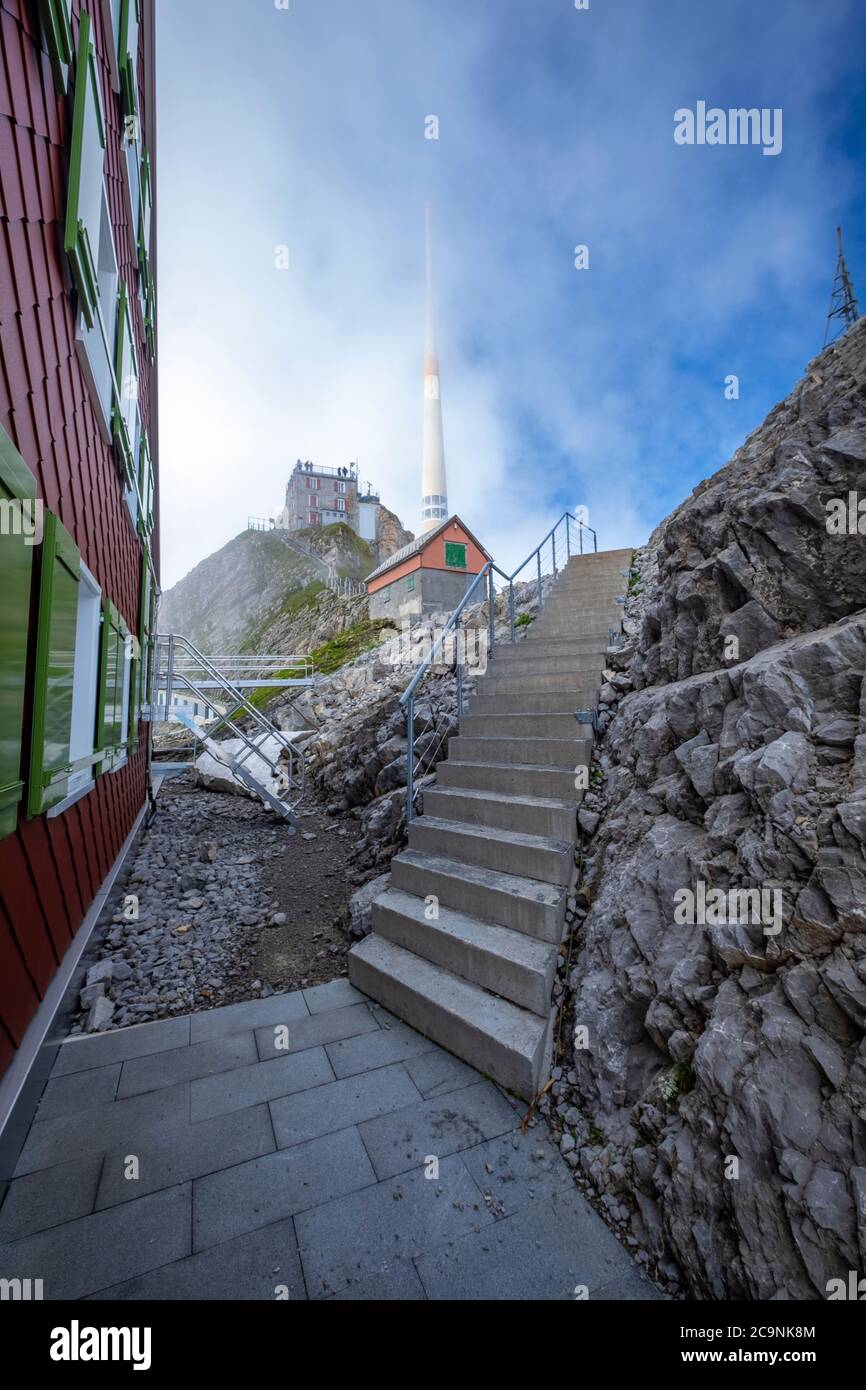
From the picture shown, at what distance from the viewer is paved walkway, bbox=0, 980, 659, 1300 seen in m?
2.04

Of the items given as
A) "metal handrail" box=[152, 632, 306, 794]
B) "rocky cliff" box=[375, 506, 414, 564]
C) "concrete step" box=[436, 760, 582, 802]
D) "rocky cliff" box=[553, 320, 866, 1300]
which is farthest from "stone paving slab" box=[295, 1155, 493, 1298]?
"rocky cliff" box=[375, 506, 414, 564]

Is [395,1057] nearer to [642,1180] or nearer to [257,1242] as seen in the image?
[257,1242]

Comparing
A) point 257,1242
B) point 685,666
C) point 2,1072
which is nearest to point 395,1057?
point 257,1242

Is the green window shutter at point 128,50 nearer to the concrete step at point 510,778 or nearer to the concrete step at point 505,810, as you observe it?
the concrete step at point 510,778

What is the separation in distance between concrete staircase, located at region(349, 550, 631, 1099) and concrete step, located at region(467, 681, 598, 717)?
0.01m

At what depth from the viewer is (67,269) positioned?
10.2 ft

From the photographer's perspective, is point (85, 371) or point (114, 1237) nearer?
point (114, 1237)

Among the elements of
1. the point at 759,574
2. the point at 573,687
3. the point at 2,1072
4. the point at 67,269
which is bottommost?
the point at 2,1072

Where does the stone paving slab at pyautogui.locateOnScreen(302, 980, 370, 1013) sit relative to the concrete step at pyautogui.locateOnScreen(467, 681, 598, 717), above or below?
below

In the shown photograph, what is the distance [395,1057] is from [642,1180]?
1.56m

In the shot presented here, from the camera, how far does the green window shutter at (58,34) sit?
252 centimetres

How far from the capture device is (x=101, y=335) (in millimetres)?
4016

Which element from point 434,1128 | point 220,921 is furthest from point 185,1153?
point 220,921

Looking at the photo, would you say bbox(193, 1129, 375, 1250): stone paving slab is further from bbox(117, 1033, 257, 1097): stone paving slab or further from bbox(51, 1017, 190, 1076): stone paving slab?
bbox(51, 1017, 190, 1076): stone paving slab
